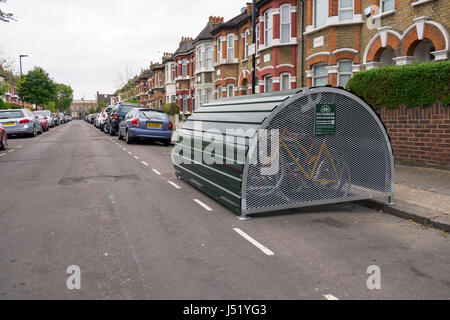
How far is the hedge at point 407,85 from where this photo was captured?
978 centimetres

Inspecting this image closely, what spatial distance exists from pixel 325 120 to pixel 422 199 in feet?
7.70

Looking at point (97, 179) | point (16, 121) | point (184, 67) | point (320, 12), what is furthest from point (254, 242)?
point (184, 67)

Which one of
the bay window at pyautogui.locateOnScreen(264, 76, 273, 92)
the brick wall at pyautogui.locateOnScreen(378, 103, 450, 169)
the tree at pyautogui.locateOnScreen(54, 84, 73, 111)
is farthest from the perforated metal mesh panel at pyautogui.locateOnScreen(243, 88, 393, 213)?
the tree at pyautogui.locateOnScreen(54, 84, 73, 111)

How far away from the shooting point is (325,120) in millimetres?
6484

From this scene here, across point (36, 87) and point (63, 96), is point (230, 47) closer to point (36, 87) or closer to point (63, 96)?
point (36, 87)

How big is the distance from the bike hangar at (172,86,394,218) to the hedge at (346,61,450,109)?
157 inches

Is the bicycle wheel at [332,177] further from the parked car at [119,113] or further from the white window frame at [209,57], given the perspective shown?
the white window frame at [209,57]

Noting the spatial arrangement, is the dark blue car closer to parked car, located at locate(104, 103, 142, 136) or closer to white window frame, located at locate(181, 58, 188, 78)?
parked car, located at locate(104, 103, 142, 136)
